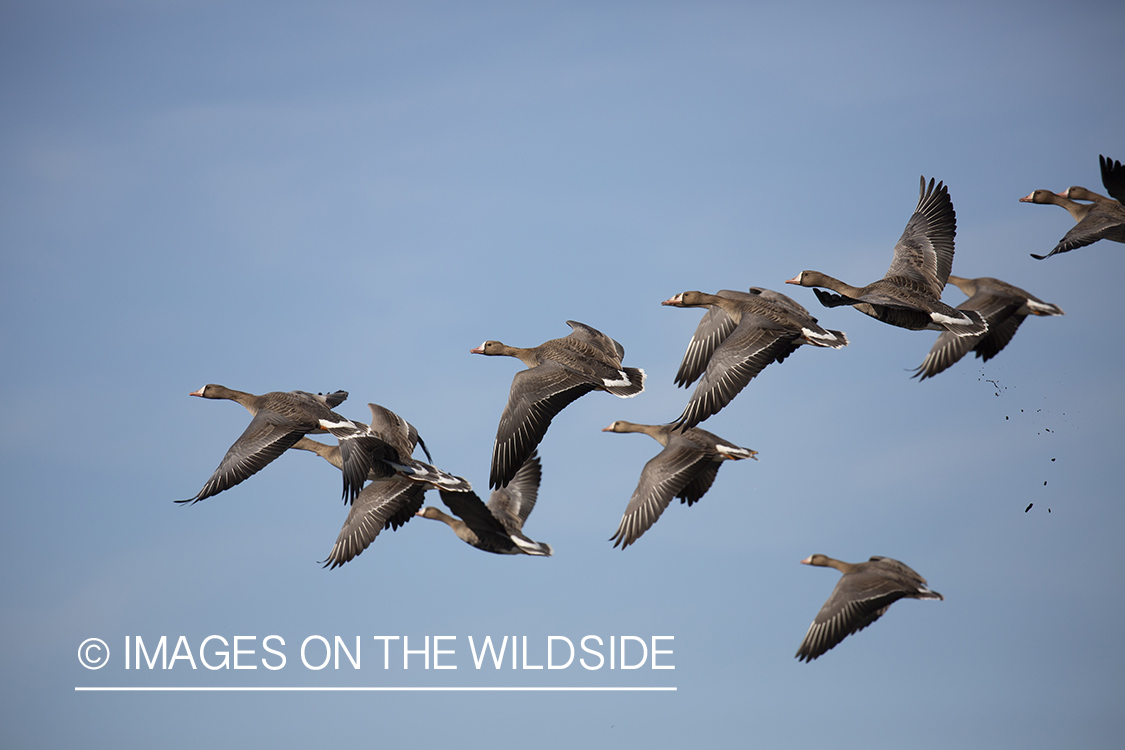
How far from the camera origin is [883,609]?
24.1 m

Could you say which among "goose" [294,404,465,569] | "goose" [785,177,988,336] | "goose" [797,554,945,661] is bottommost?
"goose" [797,554,945,661]

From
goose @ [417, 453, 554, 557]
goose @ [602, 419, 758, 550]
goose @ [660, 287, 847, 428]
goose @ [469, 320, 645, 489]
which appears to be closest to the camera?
goose @ [469, 320, 645, 489]

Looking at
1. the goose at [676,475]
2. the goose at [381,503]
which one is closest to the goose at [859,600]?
the goose at [676,475]

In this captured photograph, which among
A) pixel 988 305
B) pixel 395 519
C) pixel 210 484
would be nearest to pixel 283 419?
pixel 210 484

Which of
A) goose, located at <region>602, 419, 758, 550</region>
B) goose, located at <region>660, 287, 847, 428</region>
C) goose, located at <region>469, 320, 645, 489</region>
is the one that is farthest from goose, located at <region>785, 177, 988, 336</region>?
goose, located at <region>469, 320, 645, 489</region>

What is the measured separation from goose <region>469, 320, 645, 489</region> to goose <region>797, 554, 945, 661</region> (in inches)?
202

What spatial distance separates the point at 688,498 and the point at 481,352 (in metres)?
5.47

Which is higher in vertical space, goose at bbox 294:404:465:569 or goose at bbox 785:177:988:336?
goose at bbox 785:177:988:336

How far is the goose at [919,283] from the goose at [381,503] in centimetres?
855

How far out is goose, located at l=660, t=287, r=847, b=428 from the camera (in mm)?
22969

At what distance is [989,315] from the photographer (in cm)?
2911

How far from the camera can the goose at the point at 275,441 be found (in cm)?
2336

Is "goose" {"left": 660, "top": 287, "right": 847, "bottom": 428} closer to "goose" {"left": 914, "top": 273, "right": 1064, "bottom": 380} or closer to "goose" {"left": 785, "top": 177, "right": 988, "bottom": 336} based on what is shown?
"goose" {"left": 785, "top": 177, "right": 988, "bottom": 336}

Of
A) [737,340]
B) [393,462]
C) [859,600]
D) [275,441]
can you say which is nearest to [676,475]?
[737,340]
